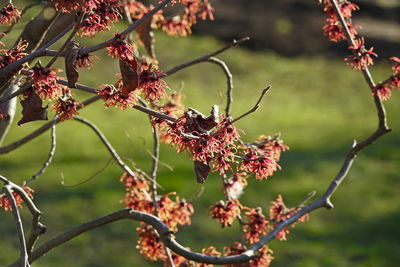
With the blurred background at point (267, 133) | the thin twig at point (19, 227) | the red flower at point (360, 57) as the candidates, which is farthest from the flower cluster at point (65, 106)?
the red flower at point (360, 57)

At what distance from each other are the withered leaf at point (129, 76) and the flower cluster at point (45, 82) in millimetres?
175

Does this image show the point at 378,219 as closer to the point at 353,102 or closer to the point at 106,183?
the point at 106,183

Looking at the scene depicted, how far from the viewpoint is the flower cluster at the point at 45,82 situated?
157cm

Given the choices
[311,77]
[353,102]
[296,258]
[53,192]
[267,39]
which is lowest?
[296,258]

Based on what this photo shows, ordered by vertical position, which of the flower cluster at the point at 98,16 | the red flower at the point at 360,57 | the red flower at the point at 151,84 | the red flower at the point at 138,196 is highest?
the red flower at the point at 360,57

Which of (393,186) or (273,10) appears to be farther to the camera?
(273,10)

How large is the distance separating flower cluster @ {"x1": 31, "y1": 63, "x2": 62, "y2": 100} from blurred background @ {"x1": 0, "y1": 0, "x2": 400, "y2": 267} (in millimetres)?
843

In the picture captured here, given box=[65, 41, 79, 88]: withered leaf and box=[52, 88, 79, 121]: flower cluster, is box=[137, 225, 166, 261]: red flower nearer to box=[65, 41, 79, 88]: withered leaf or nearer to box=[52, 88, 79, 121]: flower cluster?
box=[52, 88, 79, 121]: flower cluster

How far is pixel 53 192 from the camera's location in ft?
22.6

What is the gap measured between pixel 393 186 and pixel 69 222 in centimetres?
402

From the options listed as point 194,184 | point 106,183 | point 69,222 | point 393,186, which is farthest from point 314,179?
point 69,222

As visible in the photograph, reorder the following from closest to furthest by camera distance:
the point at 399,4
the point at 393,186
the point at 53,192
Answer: the point at 53,192 < the point at 393,186 < the point at 399,4

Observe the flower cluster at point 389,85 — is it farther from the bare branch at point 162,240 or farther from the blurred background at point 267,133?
the bare branch at point 162,240

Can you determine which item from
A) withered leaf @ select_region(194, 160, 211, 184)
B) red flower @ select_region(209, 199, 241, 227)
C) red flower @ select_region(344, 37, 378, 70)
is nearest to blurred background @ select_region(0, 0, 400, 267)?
red flower @ select_region(209, 199, 241, 227)
